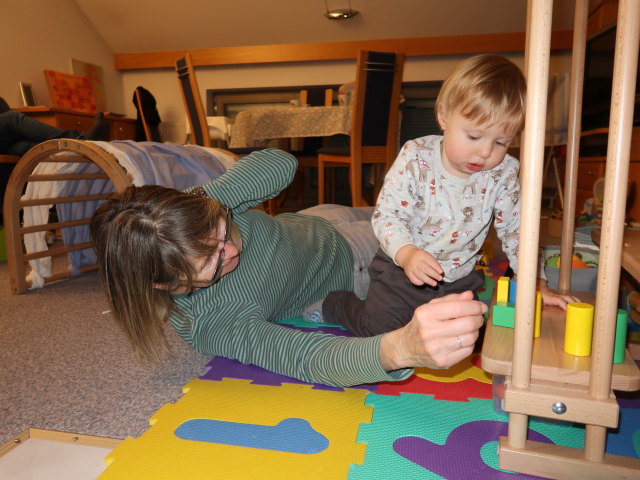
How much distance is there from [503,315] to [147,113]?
3.94m

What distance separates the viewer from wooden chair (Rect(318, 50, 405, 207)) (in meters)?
2.49

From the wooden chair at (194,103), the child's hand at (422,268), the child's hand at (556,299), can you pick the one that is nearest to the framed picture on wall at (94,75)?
the wooden chair at (194,103)

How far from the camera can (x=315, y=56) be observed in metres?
4.53

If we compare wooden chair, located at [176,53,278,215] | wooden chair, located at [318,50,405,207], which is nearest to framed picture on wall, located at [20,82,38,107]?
wooden chair, located at [176,53,278,215]

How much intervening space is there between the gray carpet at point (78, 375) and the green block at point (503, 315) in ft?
2.00

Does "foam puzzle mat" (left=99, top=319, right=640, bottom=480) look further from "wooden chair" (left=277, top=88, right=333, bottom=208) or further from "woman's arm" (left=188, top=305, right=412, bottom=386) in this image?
"wooden chair" (left=277, top=88, right=333, bottom=208)

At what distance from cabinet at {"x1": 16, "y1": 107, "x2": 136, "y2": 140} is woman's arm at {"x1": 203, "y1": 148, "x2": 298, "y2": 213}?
109 inches

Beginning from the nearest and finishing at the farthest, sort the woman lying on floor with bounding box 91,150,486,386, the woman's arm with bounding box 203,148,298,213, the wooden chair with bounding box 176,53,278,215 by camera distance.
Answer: the woman lying on floor with bounding box 91,150,486,386 < the woman's arm with bounding box 203,148,298,213 < the wooden chair with bounding box 176,53,278,215

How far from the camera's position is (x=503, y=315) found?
0.76 m

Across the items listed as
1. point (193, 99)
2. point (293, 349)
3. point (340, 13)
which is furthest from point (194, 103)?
point (293, 349)

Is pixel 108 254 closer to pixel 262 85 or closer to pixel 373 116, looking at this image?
pixel 373 116

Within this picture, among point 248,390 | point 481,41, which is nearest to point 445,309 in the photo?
point 248,390

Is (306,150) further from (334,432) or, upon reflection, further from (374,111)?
(334,432)

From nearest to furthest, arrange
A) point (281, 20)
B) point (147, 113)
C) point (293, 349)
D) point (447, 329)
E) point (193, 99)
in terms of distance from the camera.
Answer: point (447, 329) → point (293, 349) → point (193, 99) → point (147, 113) → point (281, 20)
